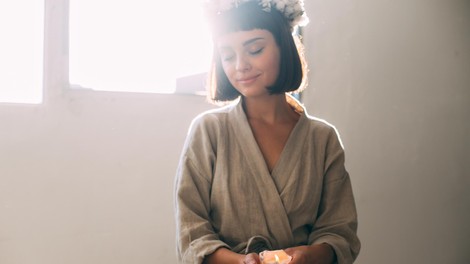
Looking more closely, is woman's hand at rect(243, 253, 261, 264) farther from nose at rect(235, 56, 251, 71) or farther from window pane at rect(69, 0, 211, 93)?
window pane at rect(69, 0, 211, 93)

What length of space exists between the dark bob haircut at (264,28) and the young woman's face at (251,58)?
0.01m

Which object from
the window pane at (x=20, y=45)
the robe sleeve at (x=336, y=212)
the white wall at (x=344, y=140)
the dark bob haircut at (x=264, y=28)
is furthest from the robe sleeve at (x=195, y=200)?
the window pane at (x=20, y=45)

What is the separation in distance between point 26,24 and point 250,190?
0.79 metres

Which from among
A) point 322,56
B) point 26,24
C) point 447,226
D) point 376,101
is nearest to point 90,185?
point 26,24

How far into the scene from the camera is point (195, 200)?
3.24ft

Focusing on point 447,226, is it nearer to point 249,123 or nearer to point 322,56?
point 322,56

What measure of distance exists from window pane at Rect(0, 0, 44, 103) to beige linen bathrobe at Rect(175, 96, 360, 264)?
55 cm

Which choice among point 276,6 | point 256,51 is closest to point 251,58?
point 256,51

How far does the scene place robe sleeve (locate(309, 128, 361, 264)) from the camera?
1.03 metres

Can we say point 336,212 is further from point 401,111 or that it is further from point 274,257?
point 401,111

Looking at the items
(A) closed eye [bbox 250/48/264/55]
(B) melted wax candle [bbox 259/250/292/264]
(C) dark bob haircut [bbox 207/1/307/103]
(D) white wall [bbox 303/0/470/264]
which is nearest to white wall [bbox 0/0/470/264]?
(D) white wall [bbox 303/0/470/264]

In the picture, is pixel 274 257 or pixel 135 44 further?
pixel 135 44

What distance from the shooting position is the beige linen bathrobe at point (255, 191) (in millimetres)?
988

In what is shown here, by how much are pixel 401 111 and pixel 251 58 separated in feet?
3.25
